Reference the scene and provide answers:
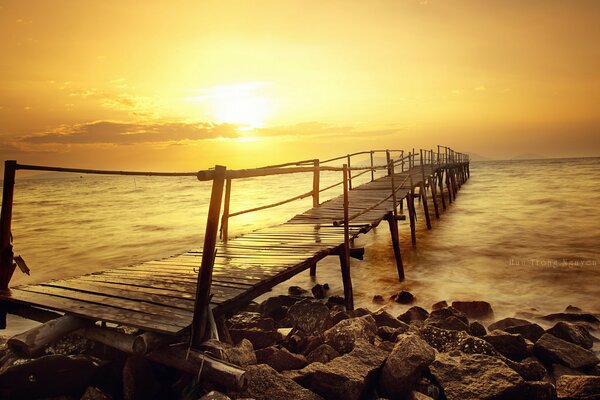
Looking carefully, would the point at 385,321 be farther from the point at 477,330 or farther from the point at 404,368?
the point at 404,368

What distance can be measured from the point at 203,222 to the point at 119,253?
8110mm

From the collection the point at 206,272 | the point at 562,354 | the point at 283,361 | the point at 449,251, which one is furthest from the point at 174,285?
the point at 449,251

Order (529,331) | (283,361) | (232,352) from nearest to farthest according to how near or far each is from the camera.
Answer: (232,352)
(283,361)
(529,331)

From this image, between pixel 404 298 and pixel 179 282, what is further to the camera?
pixel 404 298

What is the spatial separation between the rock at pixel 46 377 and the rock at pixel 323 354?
2.12m

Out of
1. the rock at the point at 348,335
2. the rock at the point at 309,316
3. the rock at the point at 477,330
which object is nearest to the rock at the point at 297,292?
the rock at the point at 309,316

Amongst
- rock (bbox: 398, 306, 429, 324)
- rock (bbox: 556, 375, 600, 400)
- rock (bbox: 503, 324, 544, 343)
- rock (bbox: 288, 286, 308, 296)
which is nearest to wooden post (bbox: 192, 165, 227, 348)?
rock (bbox: 556, 375, 600, 400)

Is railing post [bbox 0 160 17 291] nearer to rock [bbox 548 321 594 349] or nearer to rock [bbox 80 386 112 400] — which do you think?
rock [bbox 80 386 112 400]

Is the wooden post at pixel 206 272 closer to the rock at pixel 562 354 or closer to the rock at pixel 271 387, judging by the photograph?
the rock at pixel 271 387

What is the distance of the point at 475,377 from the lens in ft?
11.6

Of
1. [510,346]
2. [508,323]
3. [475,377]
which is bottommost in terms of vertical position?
[508,323]

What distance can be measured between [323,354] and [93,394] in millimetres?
2181

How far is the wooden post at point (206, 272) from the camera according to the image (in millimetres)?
3056

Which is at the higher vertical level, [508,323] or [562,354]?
[562,354]
